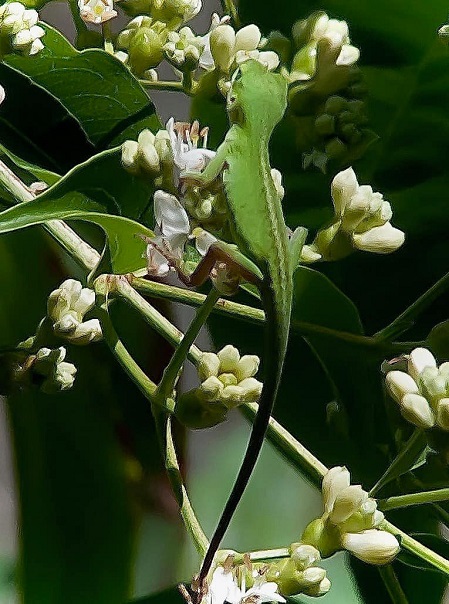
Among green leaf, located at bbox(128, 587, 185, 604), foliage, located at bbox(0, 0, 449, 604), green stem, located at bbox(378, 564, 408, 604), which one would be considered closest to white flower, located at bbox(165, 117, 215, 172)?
foliage, located at bbox(0, 0, 449, 604)

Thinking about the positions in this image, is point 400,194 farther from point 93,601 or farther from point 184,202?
point 93,601

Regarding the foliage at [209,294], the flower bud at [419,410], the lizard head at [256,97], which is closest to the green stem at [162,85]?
the foliage at [209,294]

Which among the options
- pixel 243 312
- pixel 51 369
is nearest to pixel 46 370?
pixel 51 369

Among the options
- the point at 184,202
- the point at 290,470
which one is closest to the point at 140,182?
the point at 184,202

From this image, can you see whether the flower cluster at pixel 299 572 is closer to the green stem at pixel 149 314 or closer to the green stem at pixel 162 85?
the green stem at pixel 149 314

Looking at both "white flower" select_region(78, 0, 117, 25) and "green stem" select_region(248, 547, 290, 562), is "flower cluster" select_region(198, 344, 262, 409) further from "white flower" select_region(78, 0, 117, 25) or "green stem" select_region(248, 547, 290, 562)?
"white flower" select_region(78, 0, 117, 25)

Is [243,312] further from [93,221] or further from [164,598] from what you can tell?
[164,598]
